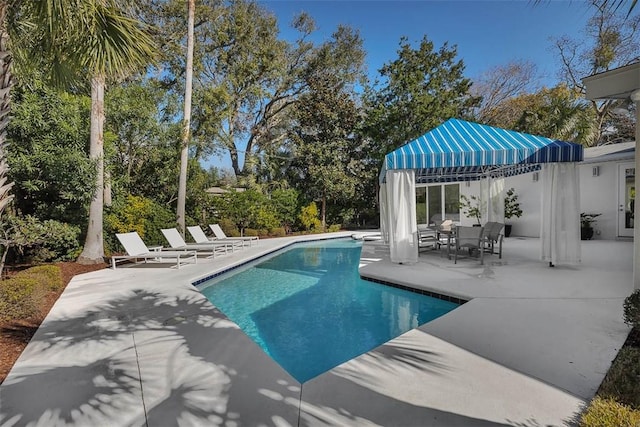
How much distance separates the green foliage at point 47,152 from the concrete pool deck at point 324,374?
413 cm

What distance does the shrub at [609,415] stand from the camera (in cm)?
220

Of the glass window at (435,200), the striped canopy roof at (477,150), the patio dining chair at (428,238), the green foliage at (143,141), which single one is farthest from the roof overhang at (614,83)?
the glass window at (435,200)

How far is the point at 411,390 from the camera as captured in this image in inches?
110

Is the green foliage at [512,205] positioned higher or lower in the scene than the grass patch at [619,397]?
higher

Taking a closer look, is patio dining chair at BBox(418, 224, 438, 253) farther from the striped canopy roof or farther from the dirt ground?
the dirt ground

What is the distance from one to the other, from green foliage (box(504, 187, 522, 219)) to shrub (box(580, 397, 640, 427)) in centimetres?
1346

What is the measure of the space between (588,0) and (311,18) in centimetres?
2433

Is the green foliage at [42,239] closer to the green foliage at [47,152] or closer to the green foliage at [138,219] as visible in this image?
the green foliage at [47,152]

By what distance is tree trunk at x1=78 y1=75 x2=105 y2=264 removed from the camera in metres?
8.80

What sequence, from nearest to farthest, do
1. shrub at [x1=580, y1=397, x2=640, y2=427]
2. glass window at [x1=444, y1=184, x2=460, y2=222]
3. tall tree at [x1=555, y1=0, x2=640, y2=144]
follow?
shrub at [x1=580, y1=397, x2=640, y2=427]
glass window at [x1=444, y1=184, x2=460, y2=222]
tall tree at [x1=555, y1=0, x2=640, y2=144]

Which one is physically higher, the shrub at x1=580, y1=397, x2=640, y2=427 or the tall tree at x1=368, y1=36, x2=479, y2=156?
the tall tree at x1=368, y1=36, x2=479, y2=156

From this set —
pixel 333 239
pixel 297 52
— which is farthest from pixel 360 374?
pixel 297 52

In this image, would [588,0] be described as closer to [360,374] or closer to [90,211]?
[360,374]

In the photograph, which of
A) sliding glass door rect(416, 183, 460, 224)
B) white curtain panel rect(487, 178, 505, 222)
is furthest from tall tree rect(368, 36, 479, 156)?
white curtain panel rect(487, 178, 505, 222)
